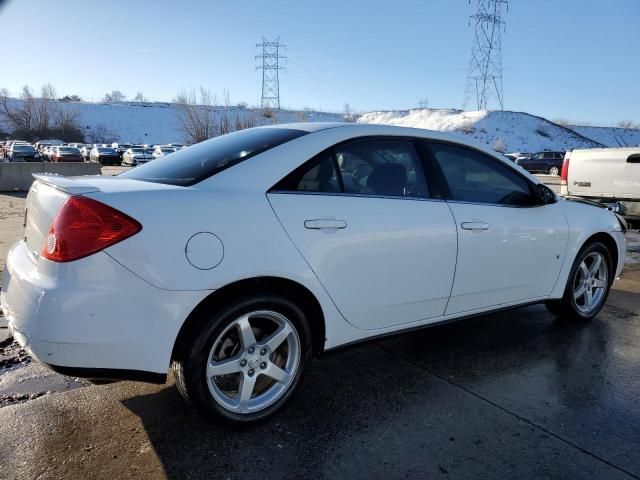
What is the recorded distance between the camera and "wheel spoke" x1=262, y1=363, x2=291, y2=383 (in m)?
2.78

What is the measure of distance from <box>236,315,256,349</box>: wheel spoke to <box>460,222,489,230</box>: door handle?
1.55m

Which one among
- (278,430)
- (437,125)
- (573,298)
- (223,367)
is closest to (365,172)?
(223,367)

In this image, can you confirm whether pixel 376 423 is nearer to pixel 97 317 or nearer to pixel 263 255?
pixel 263 255

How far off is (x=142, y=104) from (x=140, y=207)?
126085 mm

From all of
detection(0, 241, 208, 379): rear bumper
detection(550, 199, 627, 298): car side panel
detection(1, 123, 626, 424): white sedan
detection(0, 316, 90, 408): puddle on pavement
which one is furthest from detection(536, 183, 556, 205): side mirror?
detection(0, 316, 90, 408): puddle on pavement

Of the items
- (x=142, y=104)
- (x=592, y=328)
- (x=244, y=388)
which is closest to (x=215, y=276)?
(x=244, y=388)

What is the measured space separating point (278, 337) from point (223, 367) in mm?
326

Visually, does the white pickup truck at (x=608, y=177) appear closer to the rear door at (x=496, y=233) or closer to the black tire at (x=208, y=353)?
the rear door at (x=496, y=233)

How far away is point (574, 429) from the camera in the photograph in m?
2.81

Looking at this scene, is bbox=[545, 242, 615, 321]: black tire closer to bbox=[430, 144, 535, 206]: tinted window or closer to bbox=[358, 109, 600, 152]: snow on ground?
bbox=[430, 144, 535, 206]: tinted window

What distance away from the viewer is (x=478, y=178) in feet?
12.0

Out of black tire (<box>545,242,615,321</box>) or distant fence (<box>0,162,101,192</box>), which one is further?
distant fence (<box>0,162,101,192</box>)

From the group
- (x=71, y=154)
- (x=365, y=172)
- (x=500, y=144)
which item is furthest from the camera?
(x=500, y=144)

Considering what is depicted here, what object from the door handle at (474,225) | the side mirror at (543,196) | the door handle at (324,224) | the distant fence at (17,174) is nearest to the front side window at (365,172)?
the door handle at (324,224)
